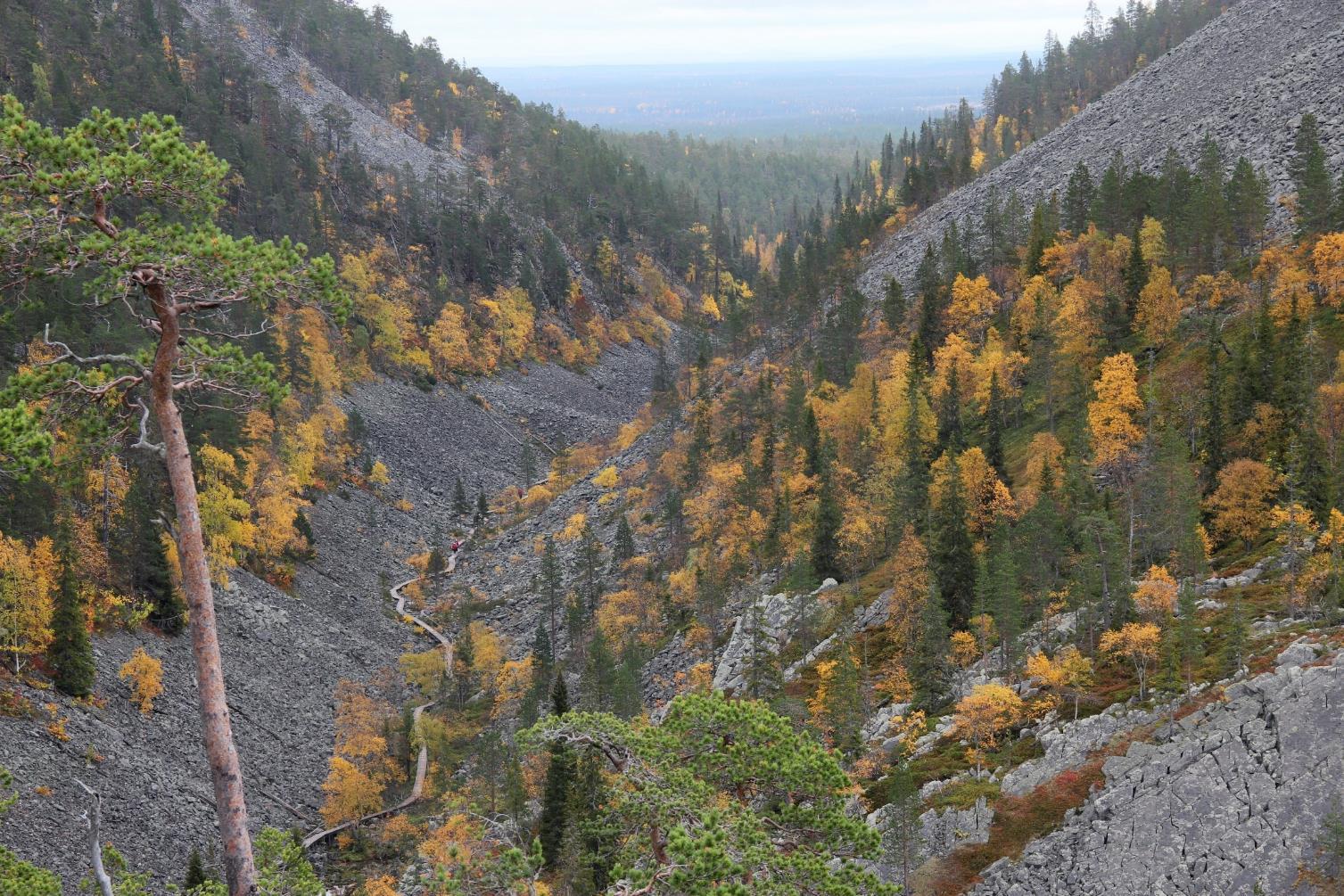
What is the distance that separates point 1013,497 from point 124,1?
16044 centimetres

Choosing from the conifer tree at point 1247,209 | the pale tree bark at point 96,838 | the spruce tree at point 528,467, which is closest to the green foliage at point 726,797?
the pale tree bark at point 96,838

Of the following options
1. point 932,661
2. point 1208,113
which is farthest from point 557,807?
point 1208,113

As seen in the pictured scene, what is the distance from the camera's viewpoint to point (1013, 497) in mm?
68625

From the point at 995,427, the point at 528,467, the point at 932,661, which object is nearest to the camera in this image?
the point at 932,661

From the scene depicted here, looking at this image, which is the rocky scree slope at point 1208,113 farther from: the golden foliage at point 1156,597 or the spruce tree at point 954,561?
the golden foliage at point 1156,597

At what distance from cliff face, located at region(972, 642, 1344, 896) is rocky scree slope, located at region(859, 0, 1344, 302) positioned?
2864 inches

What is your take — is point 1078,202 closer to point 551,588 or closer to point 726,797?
point 551,588

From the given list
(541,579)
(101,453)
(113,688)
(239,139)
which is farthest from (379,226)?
(101,453)

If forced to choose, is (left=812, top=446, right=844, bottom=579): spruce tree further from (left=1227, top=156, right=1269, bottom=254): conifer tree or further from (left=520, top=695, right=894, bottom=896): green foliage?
(left=520, top=695, right=894, bottom=896): green foliage

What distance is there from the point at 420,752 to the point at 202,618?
2210 inches

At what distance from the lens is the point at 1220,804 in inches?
1446

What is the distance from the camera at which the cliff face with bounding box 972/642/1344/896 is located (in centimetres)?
3503

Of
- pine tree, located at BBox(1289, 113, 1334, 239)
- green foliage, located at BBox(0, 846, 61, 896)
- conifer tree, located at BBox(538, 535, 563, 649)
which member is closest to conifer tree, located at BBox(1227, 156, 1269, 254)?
pine tree, located at BBox(1289, 113, 1334, 239)

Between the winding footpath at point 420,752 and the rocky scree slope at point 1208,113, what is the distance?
73.4 m
